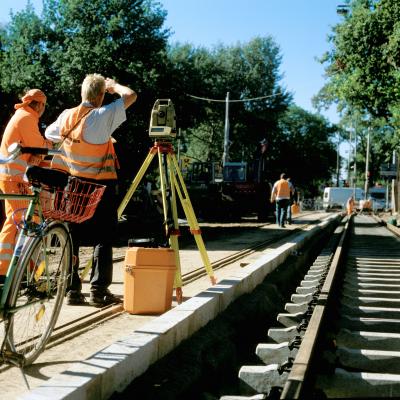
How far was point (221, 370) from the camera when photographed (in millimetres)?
4582

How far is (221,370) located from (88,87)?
255 cm

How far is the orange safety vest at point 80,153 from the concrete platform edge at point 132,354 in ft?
4.50

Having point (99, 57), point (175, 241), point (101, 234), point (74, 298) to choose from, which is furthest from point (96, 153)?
point (99, 57)

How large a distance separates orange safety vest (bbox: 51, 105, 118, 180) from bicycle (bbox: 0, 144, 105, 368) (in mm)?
1066

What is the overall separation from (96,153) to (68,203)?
4.58 ft

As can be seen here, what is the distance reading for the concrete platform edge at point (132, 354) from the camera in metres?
2.80

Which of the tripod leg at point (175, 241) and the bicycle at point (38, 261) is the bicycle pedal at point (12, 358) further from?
the tripod leg at point (175, 241)

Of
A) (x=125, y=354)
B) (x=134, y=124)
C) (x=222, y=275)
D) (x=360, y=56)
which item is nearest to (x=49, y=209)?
(x=125, y=354)

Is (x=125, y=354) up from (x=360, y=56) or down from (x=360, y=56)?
down

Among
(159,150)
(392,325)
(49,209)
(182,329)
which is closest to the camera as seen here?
(49,209)

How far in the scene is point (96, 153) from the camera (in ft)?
17.0

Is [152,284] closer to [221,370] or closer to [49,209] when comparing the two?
[221,370]

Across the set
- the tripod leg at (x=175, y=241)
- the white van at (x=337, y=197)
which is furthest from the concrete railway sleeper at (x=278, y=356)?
the white van at (x=337, y=197)

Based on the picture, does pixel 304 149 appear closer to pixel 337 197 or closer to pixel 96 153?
pixel 337 197
